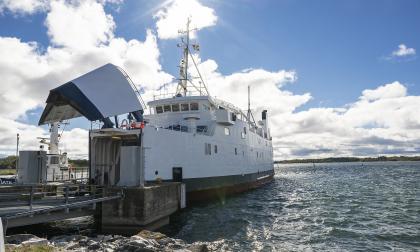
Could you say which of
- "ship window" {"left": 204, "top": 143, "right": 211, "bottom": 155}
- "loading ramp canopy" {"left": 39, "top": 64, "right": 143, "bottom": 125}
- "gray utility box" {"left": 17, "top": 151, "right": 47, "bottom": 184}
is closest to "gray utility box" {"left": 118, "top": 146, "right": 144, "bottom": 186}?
"loading ramp canopy" {"left": 39, "top": 64, "right": 143, "bottom": 125}

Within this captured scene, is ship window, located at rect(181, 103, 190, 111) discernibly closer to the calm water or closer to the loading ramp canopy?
the calm water

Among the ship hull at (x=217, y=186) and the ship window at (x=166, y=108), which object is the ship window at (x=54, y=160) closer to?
the ship window at (x=166, y=108)

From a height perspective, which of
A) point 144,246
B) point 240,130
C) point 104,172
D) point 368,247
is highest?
point 240,130

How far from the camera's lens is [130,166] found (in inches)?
772

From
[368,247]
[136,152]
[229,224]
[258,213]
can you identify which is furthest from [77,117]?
[368,247]

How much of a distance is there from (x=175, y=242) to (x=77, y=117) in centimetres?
1373

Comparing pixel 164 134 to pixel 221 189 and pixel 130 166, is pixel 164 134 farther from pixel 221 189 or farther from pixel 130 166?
pixel 221 189

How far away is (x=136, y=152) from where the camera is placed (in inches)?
778

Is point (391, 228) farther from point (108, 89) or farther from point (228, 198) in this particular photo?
point (108, 89)

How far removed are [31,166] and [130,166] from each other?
6.30 m

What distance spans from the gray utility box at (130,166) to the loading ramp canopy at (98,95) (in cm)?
274

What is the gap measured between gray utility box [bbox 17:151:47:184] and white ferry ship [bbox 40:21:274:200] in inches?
112

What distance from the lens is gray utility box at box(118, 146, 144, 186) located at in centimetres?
1947

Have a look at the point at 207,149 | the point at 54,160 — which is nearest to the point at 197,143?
the point at 207,149
